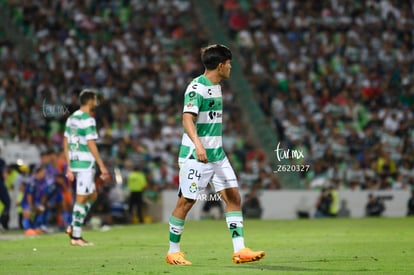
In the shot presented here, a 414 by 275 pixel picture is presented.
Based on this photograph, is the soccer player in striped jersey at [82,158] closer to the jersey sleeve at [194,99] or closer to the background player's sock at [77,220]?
the background player's sock at [77,220]

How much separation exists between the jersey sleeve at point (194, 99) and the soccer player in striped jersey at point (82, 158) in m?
5.59

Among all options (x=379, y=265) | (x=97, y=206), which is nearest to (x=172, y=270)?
(x=379, y=265)

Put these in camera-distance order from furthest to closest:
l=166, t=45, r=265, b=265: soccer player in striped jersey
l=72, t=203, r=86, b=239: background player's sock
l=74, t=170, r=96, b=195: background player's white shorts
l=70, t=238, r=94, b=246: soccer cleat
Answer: l=74, t=170, r=96, b=195: background player's white shorts < l=72, t=203, r=86, b=239: background player's sock < l=70, t=238, r=94, b=246: soccer cleat < l=166, t=45, r=265, b=265: soccer player in striped jersey

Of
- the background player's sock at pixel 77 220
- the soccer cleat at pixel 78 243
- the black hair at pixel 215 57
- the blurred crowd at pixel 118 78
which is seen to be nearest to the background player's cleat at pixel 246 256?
the black hair at pixel 215 57

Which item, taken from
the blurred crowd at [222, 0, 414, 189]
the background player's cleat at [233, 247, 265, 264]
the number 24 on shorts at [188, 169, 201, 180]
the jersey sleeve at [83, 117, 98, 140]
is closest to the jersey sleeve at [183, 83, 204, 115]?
the number 24 on shorts at [188, 169, 201, 180]

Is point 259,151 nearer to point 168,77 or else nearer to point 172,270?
point 168,77

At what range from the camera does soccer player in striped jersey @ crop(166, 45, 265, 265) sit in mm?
13000

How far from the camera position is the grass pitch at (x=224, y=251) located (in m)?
12.6

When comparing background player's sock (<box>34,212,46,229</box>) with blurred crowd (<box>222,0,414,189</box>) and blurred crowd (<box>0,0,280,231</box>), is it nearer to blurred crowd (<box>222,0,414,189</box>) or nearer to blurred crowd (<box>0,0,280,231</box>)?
blurred crowd (<box>0,0,280,231</box>)

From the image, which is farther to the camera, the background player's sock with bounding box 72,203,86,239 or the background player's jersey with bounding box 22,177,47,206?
the background player's jersey with bounding box 22,177,47,206

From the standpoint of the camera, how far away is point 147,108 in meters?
34.8

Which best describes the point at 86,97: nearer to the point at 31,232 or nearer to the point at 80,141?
the point at 80,141

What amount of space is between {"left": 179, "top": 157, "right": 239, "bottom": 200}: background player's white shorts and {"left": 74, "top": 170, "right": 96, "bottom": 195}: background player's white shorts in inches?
227

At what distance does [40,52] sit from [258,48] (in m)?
7.73
